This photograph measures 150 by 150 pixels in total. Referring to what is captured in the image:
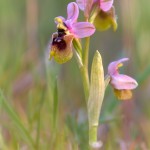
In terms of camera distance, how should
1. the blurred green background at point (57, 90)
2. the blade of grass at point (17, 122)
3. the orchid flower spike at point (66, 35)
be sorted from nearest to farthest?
the orchid flower spike at point (66, 35) < the blade of grass at point (17, 122) < the blurred green background at point (57, 90)

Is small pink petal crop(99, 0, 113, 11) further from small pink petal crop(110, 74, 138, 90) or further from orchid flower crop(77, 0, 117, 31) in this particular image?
small pink petal crop(110, 74, 138, 90)

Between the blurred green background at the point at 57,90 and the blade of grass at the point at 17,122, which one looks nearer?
the blade of grass at the point at 17,122

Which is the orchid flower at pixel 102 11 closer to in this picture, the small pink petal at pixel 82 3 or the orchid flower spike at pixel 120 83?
the small pink petal at pixel 82 3

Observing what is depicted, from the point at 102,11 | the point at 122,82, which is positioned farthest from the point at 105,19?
the point at 122,82

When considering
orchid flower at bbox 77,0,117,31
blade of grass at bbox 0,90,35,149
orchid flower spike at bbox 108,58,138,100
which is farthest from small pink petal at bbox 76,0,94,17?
blade of grass at bbox 0,90,35,149

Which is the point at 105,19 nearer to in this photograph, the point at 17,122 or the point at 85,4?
the point at 85,4

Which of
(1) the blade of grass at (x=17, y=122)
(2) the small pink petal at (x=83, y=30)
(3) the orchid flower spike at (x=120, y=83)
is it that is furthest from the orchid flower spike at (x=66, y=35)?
(1) the blade of grass at (x=17, y=122)

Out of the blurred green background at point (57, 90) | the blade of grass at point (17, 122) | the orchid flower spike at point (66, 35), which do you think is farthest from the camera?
the blurred green background at point (57, 90)
